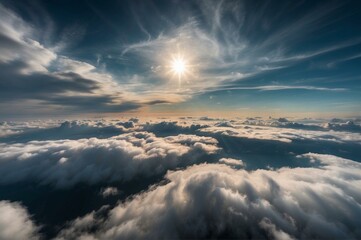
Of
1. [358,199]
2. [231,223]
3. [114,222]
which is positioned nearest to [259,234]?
[231,223]

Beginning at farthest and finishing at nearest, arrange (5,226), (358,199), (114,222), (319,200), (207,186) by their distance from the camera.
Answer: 1. (114,222)
2. (207,186)
3. (5,226)
4. (319,200)
5. (358,199)

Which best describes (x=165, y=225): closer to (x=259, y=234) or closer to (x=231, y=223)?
(x=231, y=223)

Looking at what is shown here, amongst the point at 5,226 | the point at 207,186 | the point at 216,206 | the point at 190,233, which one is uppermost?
the point at 207,186

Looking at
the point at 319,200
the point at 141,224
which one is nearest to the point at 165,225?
the point at 141,224

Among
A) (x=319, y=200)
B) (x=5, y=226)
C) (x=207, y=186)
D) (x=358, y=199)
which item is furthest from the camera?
(x=207, y=186)

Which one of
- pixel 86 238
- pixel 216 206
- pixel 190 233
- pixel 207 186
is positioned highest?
pixel 207 186

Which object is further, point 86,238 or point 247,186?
point 86,238

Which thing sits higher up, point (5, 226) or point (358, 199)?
point (358, 199)

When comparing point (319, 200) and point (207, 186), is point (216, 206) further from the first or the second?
point (319, 200)

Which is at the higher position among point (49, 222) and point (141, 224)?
point (141, 224)
